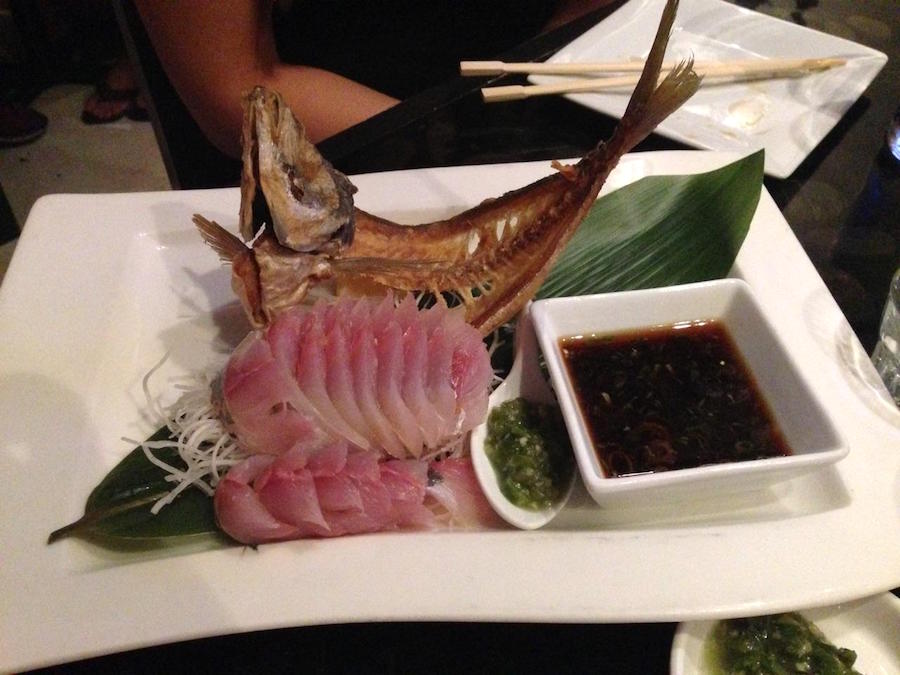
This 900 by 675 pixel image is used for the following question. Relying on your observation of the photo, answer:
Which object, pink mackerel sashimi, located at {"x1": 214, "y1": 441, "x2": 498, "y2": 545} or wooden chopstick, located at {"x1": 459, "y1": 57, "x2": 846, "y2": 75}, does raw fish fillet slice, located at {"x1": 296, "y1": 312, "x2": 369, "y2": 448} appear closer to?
pink mackerel sashimi, located at {"x1": 214, "y1": 441, "x2": 498, "y2": 545}

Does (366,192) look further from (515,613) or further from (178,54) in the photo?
(515,613)

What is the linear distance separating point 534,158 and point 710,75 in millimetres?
893

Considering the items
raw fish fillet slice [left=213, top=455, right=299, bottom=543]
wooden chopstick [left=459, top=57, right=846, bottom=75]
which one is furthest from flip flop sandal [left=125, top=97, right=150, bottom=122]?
raw fish fillet slice [left=213, top=455, right=299, bottom=543]

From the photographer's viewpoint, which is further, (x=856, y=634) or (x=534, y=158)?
(x=534, y=158)

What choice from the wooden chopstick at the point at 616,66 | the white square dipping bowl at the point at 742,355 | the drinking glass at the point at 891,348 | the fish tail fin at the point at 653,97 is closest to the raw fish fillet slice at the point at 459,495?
the white square dipping bowl at the point at 742,355

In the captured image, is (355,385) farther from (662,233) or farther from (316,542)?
(662,233)

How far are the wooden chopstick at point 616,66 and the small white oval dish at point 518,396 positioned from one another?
118 centimetres

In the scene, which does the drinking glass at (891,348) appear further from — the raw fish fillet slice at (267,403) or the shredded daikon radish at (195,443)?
the shredded daikon radish at (195,443)

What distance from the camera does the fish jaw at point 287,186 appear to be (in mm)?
1334

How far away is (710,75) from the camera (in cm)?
259

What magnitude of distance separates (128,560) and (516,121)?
6.05ft

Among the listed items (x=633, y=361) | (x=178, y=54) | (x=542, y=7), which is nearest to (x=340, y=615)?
(x=633, y=361)

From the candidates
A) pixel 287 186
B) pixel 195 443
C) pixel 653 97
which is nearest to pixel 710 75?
pixel 653 97

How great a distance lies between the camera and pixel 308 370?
54.5 inches
